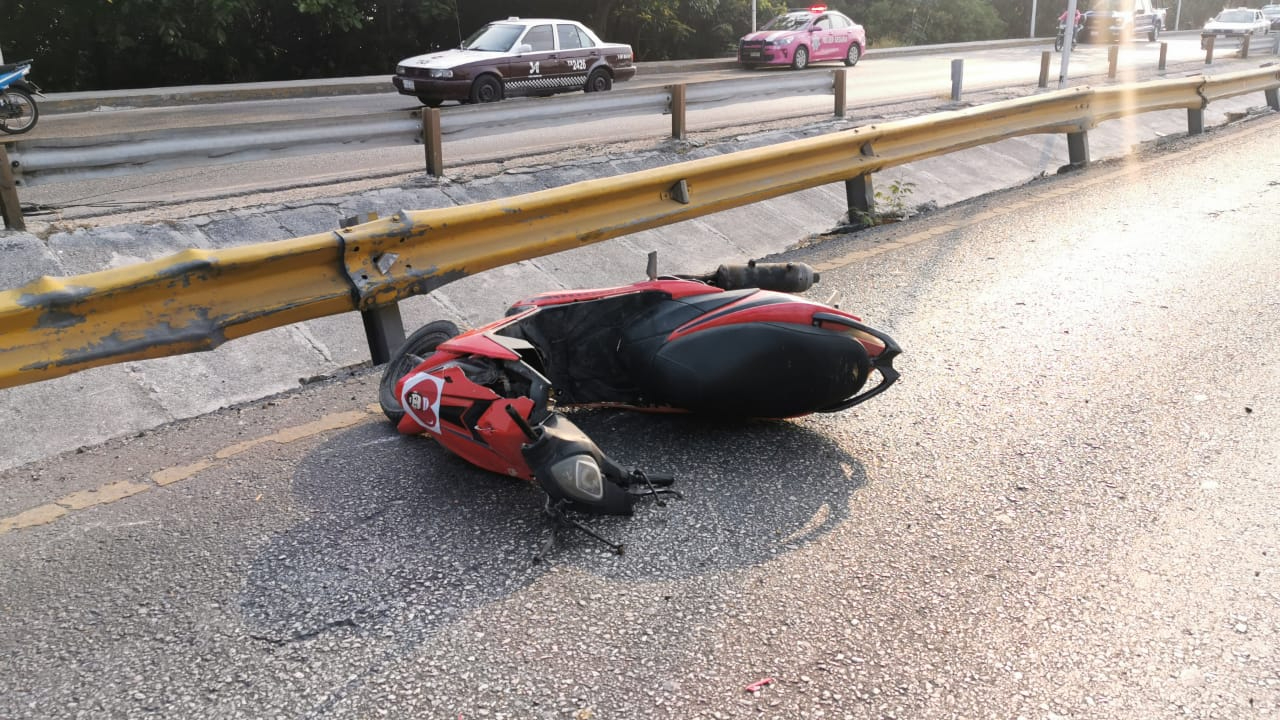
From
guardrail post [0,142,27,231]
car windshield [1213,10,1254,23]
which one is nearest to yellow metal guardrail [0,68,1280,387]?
guardrail post [0,142,27,231]

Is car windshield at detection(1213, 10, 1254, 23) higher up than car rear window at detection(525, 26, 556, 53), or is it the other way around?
car rear window at detection(525, 26, 556, 53)

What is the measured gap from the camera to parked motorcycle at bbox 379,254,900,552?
3.55 m

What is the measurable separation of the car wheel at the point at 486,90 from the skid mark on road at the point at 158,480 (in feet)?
44.6

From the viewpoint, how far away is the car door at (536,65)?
1820cm

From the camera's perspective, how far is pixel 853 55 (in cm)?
2917

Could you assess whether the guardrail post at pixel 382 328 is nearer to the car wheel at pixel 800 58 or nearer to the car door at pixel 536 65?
the car door at pixel 536 65

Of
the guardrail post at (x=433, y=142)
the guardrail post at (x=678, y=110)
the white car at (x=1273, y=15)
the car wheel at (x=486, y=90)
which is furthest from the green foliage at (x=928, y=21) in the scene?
the guardrail post at (x=433, y=142)

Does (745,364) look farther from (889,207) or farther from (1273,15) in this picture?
(1273,15)

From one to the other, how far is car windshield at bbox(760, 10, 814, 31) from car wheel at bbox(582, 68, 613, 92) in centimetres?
950

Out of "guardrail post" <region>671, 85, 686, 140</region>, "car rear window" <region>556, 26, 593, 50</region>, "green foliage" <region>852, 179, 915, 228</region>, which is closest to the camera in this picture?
"green foliage" <region>852, 179, 915, 228</region>

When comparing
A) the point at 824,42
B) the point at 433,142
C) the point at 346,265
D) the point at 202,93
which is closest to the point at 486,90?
the point at 202,93

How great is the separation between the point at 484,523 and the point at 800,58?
2588 cm

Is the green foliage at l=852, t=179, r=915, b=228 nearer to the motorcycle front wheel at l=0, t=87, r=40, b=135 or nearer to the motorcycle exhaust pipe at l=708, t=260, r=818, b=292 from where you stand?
the motorcycle exhaust pipe at l=708, t=260, r=818, b=292

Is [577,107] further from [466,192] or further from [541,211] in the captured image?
[541,211]
